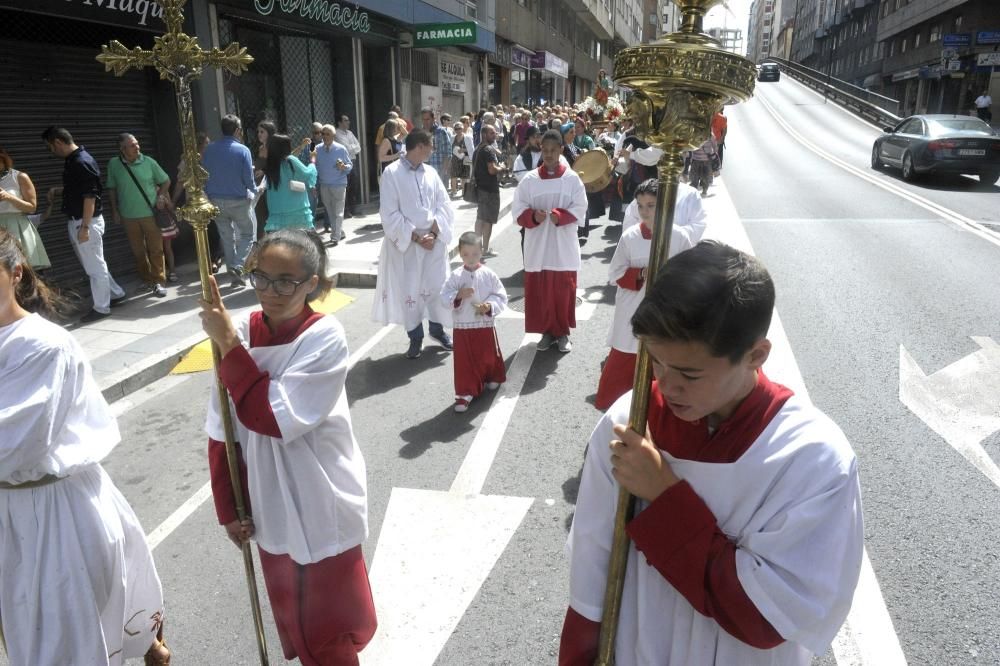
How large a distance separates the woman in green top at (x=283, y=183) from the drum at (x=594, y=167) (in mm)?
3713

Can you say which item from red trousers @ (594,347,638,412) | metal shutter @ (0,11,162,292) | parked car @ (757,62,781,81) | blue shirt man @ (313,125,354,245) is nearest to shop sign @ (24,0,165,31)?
metal shutter @ (0,11,162,292)

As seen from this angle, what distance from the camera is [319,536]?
241 cm

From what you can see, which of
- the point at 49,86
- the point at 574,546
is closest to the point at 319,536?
the point at 574,546

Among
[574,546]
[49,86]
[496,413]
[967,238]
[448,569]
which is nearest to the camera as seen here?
[574,546]

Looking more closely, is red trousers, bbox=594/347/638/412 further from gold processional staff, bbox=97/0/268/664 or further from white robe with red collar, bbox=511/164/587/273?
gold processional staff, bbox=97/0/268/664

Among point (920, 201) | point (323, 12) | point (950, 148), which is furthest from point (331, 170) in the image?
point (950, 148)

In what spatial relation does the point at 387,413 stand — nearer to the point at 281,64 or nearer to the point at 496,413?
the point at 496,413

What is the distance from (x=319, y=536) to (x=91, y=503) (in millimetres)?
707

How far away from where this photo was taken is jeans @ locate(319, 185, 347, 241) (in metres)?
11.4

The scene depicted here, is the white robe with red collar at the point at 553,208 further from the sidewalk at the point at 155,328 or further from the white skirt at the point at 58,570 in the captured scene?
the white skirt at the point at 58,570

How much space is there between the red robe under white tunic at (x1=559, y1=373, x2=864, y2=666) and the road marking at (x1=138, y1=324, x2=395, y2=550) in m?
1.61

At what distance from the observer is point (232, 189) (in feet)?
29.0

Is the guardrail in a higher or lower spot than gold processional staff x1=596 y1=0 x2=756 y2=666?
higher

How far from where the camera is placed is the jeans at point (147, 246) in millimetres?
8531
